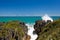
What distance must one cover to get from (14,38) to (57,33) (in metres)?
10.0

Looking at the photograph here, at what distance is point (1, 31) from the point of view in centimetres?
3750

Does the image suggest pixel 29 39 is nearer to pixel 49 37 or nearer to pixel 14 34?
pixel 14 34

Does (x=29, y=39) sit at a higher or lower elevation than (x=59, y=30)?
lower

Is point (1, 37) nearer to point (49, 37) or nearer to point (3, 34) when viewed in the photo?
point (3, 34)

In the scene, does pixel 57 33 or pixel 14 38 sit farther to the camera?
pixel 14 38

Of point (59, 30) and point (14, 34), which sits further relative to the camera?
point (14, 34)

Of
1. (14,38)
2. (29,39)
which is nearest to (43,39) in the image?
(14,38)

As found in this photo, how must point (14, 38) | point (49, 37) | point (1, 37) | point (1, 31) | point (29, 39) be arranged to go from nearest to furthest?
point (49, 37) → point (1, 37) → point (1, 31) → point (14, 38) → point (29, 39)

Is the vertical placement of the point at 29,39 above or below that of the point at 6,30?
below

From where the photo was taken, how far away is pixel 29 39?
→ 165 feet

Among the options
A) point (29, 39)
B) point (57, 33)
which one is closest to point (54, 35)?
point (57, 33)

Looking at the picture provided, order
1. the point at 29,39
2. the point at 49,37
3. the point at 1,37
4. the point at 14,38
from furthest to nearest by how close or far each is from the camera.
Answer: the point at 29,39 → the point at 14,38 → the point at 1,37 → the point at 49,37

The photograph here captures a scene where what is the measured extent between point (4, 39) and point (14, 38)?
5.05 m

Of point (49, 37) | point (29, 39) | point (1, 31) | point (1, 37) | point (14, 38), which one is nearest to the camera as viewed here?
point (49, 37)
